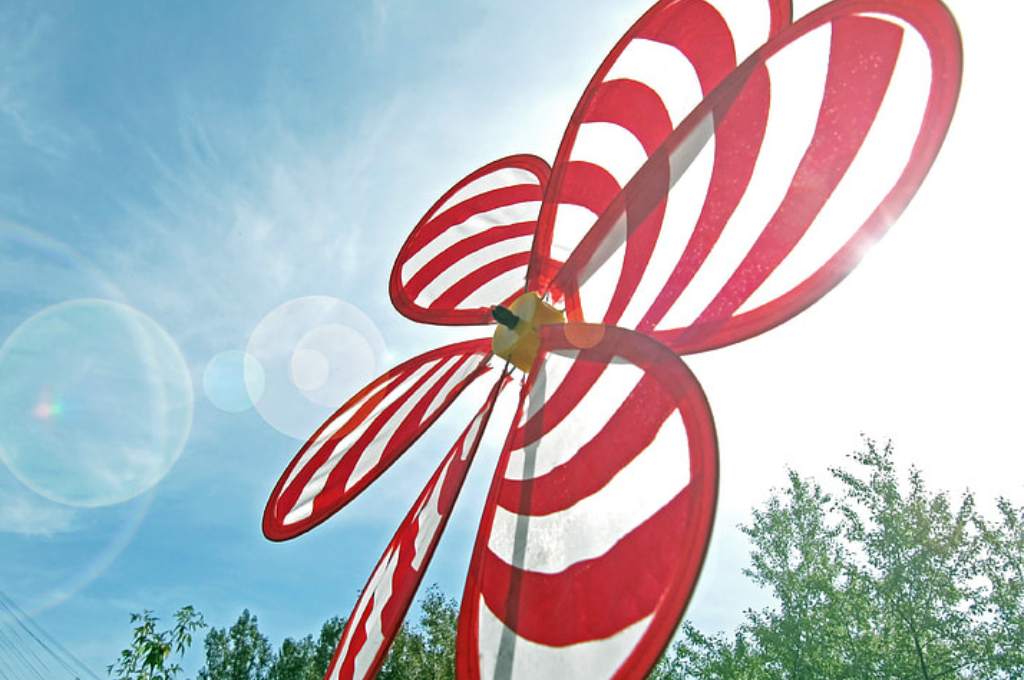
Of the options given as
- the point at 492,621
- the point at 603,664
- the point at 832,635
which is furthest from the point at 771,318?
the point at 832,635

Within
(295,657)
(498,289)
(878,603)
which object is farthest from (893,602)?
(295,657)

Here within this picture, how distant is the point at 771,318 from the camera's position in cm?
175

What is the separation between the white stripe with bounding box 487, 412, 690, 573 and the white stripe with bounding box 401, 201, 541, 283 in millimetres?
1743

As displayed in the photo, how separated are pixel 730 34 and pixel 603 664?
6.66ft

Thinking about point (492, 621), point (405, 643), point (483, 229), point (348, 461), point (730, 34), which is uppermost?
point (405, 643)

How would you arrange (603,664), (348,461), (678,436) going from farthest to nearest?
(348,461), (678,436), (603,664)

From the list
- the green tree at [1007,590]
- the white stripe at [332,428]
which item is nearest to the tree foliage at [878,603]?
the green tree at [1007,590]

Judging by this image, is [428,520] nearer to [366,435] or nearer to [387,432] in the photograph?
[387,432]

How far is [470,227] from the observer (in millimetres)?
3252

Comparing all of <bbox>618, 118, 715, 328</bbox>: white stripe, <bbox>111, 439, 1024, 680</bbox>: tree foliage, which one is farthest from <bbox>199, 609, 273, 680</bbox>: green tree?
<bbox>618, 118, 715, 328</bbox>: white stripe

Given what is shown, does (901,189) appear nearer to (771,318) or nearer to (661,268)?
(771,318)

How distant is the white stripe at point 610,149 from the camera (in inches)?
96.2

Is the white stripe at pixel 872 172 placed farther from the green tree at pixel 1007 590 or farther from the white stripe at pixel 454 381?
the green tree at pixel 1007 590

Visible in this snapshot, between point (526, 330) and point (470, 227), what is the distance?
118 centimetres
